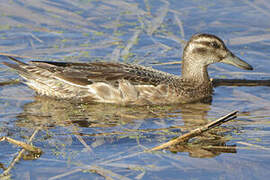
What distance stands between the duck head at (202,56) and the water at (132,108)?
44 centimetres

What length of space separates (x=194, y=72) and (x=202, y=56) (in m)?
0.30

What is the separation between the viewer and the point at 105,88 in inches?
350

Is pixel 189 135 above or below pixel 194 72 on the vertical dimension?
below

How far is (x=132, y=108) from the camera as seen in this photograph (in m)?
8.80

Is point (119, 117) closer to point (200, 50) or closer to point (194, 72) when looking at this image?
point (194, 72)

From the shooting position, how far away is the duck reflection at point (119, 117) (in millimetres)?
6887

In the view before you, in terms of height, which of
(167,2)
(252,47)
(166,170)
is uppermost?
(167,2)

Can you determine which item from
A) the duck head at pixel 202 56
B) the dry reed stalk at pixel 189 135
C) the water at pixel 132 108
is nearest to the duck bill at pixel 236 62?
the duck head at pixel 202 56

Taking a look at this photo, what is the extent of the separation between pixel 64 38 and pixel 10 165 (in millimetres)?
5733

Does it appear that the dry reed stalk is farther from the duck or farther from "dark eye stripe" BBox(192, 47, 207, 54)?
"dark eye stripe" BBox(192, 47, 207, 54)

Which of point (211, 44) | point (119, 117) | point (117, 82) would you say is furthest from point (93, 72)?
point (211, 44)

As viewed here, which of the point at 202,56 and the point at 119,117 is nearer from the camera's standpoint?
the point at 119,117

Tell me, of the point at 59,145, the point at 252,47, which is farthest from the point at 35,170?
the point at 252,47

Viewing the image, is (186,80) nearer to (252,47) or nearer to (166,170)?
(252,47)
